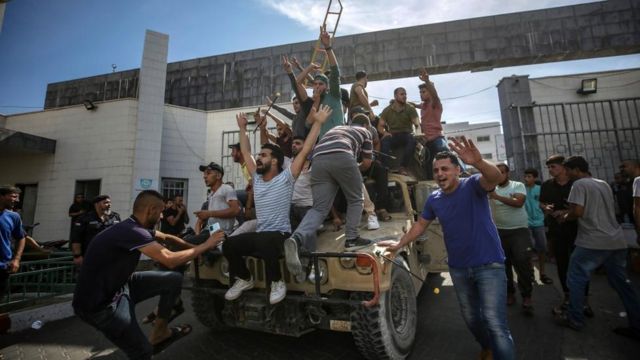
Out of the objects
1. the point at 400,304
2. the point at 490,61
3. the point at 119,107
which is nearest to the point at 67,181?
the point at 119,107

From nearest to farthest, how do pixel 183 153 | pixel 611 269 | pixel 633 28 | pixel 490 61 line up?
pixel 611 269, pixel 633 28, pixel 490 61, pixel 183 153

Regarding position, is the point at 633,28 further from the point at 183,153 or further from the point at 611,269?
the point at 183,153

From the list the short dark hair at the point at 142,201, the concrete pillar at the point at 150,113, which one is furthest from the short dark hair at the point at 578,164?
the concrete pillar at the point at 150,113

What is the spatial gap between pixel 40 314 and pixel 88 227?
52.6 inches

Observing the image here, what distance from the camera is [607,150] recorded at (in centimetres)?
926

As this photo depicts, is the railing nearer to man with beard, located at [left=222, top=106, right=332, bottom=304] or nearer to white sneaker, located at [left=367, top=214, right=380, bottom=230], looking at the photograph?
man with beard, located at [left=222, top=106, right=332, bottom=304]

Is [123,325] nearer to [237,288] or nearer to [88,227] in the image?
[237,288]

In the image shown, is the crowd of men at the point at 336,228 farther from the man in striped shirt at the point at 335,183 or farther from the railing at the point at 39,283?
the railing at the point at 39,283

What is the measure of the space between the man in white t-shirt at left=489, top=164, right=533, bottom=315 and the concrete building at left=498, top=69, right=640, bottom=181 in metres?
6.27

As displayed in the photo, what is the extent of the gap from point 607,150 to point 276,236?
11.4 metres

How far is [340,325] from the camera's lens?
2586 mm

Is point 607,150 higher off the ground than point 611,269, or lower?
higher

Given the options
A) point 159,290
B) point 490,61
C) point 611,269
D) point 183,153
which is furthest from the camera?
point 183,153

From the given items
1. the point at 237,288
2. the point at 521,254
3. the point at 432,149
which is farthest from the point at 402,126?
the point at 237,288
